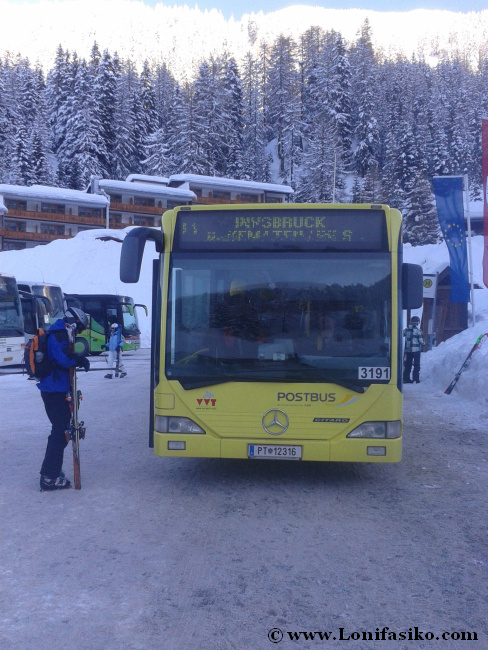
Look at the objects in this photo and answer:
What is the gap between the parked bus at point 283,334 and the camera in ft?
20.1

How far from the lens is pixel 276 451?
20.2ft

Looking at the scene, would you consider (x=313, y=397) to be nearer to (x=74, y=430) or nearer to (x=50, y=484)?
(x=74, y=430)

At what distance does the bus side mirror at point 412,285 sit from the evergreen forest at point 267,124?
197ft

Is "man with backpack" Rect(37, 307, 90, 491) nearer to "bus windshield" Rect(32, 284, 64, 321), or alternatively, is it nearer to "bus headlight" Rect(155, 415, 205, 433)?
"bus headlight" Rect(155, 415, 205, 433)

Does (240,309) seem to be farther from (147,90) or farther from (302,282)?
(147,90)

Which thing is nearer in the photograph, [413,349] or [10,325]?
[413,349]

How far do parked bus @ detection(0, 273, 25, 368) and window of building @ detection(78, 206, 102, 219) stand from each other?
1917 inches

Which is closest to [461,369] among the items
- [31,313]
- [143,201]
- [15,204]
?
[31,313]

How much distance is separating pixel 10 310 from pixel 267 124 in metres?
92.5

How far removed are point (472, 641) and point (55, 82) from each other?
95.8 meters

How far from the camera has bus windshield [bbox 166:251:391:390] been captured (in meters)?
6.16

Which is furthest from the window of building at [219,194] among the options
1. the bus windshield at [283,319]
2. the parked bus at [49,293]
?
the bus windshield at [283,319]

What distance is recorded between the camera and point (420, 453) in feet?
27.7

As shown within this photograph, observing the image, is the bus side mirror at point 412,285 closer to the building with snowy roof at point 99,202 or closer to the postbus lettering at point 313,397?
the postbus lettering at point 313,397
